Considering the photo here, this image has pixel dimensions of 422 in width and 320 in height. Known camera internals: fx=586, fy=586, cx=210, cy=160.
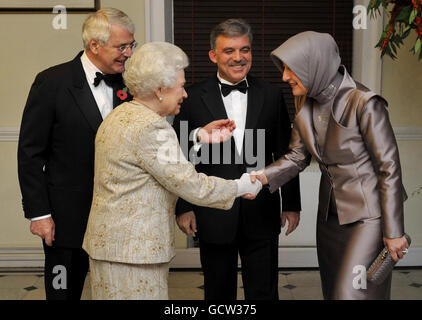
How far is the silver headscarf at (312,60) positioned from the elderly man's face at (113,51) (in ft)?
2.26

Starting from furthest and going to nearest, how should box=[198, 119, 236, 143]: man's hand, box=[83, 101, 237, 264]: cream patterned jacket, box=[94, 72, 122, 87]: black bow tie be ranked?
box=[94, 72, 122, 87]: black bow tie
box=[198, 119, 236, 143]: man's hand
box=[83, 101, 237, 264]: cream patterned jacket

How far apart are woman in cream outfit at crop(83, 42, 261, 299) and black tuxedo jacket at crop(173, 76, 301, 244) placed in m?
0.59

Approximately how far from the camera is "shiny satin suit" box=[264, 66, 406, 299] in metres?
2.18

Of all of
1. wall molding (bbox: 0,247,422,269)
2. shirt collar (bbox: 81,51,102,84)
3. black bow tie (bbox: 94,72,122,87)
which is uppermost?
shirt collar (bbox: 81,51,102,84)

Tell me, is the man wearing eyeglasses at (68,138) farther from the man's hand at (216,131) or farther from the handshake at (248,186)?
the handshake at (248,186)

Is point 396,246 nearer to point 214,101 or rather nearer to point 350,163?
point 350,163

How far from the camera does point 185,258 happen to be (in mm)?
4465

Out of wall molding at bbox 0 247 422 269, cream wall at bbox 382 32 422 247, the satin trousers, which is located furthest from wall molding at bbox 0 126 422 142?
the satin trousers

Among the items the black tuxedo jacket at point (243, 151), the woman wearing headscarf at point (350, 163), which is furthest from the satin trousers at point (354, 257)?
the black tuxedo jacket at point (243, 151)

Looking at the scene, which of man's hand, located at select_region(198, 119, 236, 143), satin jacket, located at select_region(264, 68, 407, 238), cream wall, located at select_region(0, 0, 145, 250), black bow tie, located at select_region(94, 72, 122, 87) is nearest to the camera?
satin jacket, located at select_region(264, 68, 407, 238)

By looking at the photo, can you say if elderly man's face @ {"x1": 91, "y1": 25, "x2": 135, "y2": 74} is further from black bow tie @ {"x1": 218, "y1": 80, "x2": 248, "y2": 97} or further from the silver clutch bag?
the silver clutch bag

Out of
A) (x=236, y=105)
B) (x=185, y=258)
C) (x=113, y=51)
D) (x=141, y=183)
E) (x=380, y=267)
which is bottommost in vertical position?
(x=185, y=258)

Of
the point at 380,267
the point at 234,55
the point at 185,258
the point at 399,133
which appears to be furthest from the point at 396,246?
the point at 185,258

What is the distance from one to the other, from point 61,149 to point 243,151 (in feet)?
2.66
